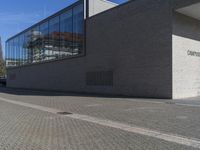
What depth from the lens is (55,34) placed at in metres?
36.0

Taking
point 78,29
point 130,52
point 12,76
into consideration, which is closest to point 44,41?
point 78,29

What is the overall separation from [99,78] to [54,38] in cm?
1196

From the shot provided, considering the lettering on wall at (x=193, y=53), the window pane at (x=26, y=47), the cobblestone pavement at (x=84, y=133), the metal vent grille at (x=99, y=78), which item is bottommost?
the cobblestone pavement at (x=84, y=133)

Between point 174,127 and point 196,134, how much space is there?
3.64 ft

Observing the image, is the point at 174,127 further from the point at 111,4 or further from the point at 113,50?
the point at 111,4

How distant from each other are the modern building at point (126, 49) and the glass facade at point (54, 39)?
0.11 m

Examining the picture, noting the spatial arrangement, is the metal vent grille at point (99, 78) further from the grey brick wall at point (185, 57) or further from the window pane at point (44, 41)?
the window pane at point (44, 41)

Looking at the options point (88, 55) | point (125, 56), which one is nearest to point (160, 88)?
point (125, 56)

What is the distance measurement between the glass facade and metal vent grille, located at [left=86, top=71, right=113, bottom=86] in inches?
127

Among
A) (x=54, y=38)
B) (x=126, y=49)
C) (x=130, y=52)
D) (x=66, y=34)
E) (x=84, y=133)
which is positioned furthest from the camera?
(x=54, y=38)

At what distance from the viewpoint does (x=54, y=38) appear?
3622 centimetres

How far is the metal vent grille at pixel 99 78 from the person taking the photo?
2575 cm

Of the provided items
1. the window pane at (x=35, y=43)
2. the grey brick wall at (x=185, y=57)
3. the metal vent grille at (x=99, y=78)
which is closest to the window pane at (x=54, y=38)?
the window pane at (x=35, y=43)

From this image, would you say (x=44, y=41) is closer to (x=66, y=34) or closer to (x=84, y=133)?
(x=66, y=34)
